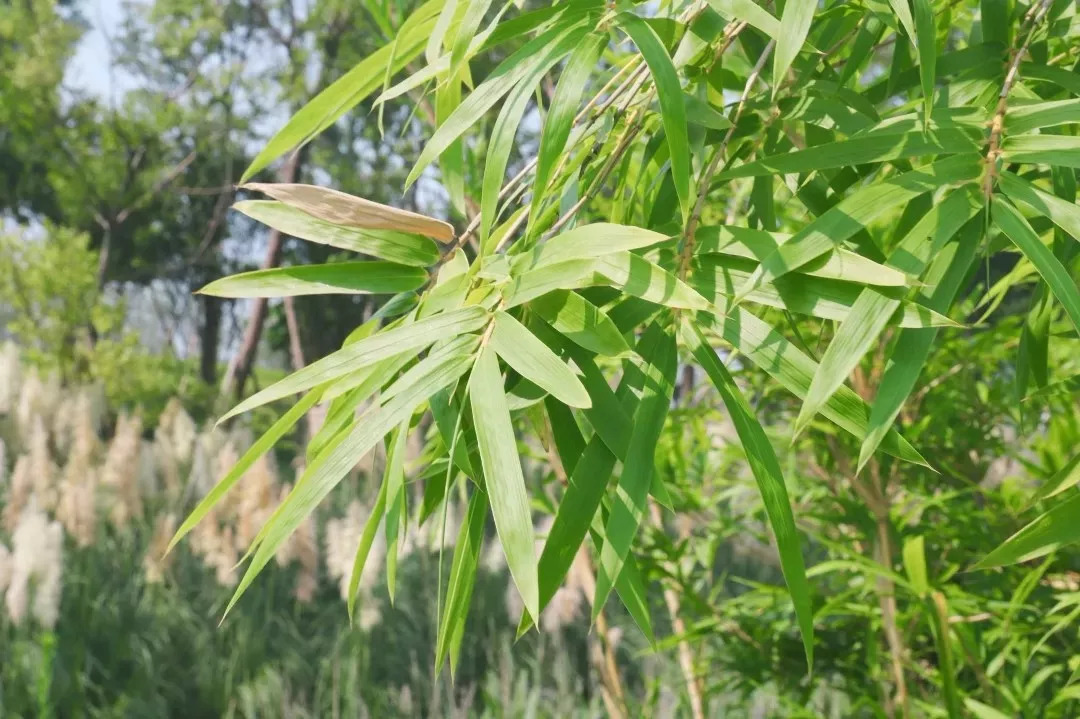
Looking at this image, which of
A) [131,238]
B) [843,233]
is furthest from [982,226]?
[131,238]

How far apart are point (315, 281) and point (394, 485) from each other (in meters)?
0.11

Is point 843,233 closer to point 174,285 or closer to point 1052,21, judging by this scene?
point 1052,21

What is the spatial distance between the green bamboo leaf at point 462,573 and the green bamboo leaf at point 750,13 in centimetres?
26

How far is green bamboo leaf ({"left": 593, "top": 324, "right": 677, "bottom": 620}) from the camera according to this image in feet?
1.32

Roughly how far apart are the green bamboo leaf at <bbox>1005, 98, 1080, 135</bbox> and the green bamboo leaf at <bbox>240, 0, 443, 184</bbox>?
0.32 m

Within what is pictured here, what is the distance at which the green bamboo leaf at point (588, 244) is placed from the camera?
1.26 feet

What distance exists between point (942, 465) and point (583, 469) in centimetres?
74

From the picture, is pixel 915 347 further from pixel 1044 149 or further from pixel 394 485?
pixel 394 485

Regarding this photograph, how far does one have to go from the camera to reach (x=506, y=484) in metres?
0.37

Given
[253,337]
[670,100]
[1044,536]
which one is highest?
[253,337]

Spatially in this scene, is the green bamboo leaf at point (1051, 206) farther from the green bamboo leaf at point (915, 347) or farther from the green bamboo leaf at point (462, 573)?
the green bamboo leaf at point (462, 573)

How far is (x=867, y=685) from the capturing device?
1103 mm

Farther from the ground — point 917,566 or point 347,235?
point 347,235

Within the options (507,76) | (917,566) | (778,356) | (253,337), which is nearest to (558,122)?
(507,76)
